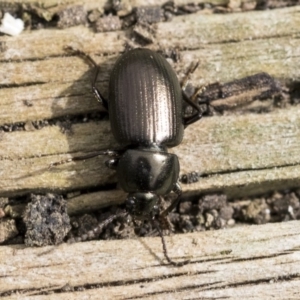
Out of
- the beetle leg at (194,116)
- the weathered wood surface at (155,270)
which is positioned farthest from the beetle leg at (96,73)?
the weathered wood surface at (155,270)

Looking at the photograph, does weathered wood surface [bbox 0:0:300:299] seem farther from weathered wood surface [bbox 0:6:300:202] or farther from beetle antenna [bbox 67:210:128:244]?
beetle antenna [bbox 67:210:128:244]

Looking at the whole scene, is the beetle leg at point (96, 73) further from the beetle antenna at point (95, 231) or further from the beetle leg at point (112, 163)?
the beetle antenna at point (95, 231)

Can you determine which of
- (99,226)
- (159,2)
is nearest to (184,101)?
(159,2)

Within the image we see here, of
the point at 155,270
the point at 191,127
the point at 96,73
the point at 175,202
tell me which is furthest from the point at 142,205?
the point at 96,73

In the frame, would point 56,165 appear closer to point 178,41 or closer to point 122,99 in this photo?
point 122,99

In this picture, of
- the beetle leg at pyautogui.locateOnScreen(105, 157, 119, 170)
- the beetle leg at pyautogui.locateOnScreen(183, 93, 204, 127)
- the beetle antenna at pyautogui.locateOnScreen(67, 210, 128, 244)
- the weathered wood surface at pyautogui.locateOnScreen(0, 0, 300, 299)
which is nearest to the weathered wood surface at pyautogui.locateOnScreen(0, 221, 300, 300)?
the weathered wood surface at pyautogui.locateOnScreen(0, 0, 300, 299)

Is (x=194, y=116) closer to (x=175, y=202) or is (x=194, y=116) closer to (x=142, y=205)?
(x=175, y=202)
